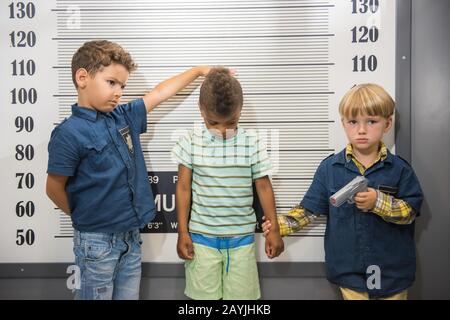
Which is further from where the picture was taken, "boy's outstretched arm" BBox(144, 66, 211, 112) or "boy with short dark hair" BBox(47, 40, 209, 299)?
"boy's outstretched arm" BBox(144, 66, 211, 112)

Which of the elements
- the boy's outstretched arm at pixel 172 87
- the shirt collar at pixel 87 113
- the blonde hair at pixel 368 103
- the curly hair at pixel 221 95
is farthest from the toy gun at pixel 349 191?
the shirt collar at pixel 87 113

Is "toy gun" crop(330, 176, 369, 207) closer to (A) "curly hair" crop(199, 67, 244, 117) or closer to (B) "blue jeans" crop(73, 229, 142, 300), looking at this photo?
(A) "curly hair" crop(199, 67, 244, 117)

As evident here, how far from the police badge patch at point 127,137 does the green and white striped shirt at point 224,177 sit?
14 cm

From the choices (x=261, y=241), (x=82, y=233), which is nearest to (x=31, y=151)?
(x=82, y=233)

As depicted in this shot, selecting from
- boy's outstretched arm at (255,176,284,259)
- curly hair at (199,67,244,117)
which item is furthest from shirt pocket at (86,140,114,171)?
boy's outstretched arm at (255,176,284,259)

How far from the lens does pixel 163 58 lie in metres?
1.21

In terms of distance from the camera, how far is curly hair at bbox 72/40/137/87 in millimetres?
1064

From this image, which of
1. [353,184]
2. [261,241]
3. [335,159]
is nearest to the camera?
[353,184]

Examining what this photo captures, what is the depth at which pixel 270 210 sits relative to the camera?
3.83ft

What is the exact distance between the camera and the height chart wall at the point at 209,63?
1194 millimetres

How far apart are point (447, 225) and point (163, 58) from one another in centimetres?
100

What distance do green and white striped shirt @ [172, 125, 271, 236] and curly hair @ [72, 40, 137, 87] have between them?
30 centimetres

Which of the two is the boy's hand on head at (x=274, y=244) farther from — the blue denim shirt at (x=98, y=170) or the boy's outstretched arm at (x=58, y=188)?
the boy's outstretched arm at (x=58, y=188)
